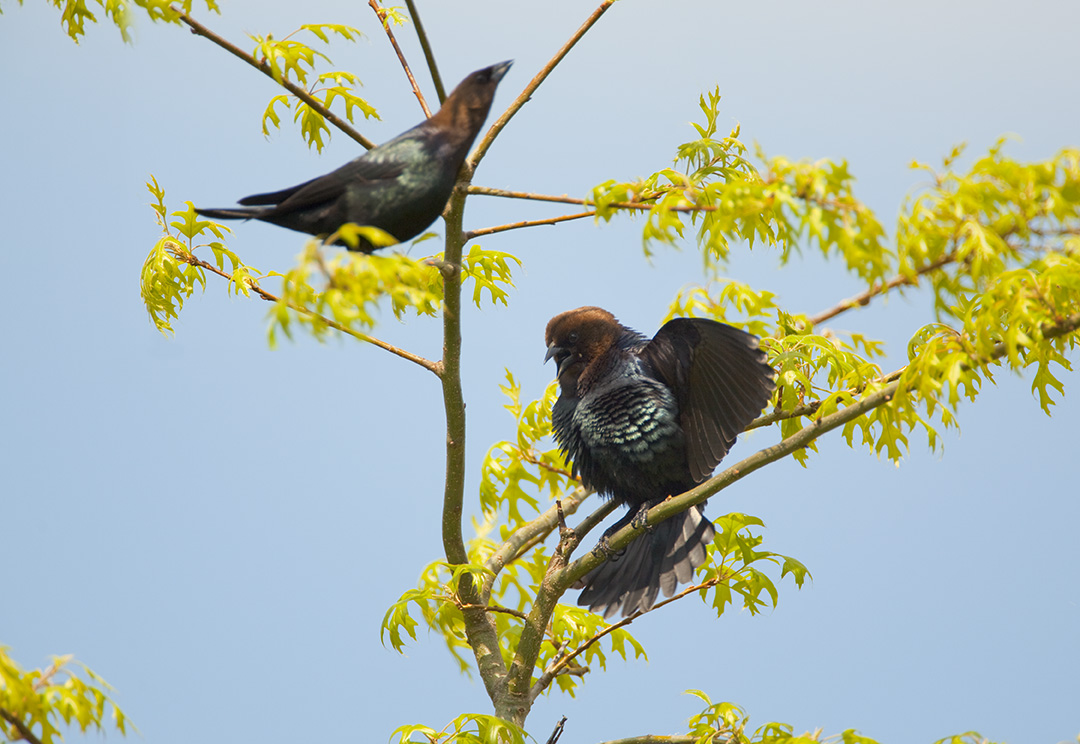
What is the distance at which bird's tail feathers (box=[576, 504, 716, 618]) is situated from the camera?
11.0 feet

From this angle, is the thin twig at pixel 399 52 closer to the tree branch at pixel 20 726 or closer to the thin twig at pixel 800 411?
the thin twig at pixel 800 411

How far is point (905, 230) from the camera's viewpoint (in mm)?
1975

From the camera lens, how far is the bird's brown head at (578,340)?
3834 mm

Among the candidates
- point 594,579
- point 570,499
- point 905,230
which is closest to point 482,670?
point 594,579

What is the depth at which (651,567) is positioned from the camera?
3.43 metres

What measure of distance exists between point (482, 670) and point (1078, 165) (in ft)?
7.67

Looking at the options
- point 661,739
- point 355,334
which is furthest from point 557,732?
point 355,334

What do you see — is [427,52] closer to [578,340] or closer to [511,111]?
[511,111]

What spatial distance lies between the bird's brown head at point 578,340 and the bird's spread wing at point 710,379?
1.47 feet

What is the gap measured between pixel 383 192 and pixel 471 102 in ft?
1.36

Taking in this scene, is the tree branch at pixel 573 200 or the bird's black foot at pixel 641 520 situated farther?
the bird's black foot at pixel 641 520

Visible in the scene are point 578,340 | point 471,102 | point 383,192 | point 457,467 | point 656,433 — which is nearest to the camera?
point 383,192

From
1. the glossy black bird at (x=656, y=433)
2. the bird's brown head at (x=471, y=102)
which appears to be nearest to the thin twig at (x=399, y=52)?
the bird's brown head at (x=471, y=102)

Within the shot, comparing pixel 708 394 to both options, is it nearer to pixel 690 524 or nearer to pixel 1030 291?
pixel 690 524
